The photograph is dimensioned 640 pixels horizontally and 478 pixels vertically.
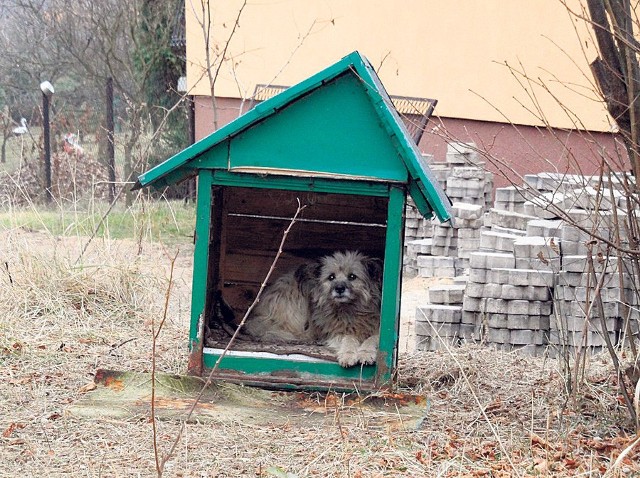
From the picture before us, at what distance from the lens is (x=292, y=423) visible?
4.90 m

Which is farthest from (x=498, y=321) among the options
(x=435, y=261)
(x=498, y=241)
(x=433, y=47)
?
(x=433, y=47)

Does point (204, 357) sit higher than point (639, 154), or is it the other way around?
point (639, 154)

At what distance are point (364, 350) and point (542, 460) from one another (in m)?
1.52

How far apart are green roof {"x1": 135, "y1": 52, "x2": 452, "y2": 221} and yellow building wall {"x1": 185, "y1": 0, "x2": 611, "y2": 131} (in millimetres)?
8171

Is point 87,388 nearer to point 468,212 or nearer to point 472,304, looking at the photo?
point 472,304

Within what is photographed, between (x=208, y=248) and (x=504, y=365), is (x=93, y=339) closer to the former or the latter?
(x=208, y=248)

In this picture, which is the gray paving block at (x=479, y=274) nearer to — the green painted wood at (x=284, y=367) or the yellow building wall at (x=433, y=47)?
the green painted wood at (x=284, y=367)

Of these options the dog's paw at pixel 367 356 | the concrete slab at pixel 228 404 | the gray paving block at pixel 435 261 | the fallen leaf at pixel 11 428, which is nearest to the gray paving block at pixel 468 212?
the gray paving block at pixel 435 261

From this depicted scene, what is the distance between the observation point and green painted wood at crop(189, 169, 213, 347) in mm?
5438

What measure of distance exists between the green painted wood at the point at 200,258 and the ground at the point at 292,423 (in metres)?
0.22

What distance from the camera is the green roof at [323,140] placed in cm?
520

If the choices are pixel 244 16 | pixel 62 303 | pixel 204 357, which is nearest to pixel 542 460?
pixel 204 357

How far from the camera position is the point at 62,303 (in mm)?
7305

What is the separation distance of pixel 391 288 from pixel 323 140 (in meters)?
0.89
